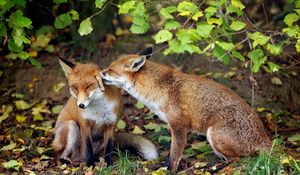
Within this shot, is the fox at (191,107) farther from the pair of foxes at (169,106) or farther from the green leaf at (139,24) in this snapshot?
the green leaf at (139,24)

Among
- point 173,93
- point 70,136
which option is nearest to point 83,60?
point 70,136

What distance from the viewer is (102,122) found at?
6906 mm

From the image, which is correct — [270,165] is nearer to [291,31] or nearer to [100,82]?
[291,31]

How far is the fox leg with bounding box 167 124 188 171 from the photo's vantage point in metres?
6.48

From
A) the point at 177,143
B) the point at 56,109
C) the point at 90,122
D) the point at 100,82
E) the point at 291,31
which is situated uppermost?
the point at 291,31

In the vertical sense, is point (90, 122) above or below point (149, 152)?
above

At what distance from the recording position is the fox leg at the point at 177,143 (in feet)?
21.3

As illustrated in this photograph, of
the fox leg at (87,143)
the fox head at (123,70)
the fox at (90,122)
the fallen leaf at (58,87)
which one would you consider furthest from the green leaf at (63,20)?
the fallen leaf at (58,87)

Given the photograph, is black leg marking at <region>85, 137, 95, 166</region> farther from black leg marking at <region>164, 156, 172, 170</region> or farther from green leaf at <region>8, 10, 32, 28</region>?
green leaf at <region>8, 10, 32, 28</region>

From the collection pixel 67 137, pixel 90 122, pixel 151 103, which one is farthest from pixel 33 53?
pixel 151 103

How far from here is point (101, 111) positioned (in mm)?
6812

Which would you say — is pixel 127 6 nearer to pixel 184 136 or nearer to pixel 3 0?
pixel 3 0

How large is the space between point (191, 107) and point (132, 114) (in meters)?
2.26

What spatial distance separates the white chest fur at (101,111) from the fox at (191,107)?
0.92 feet
